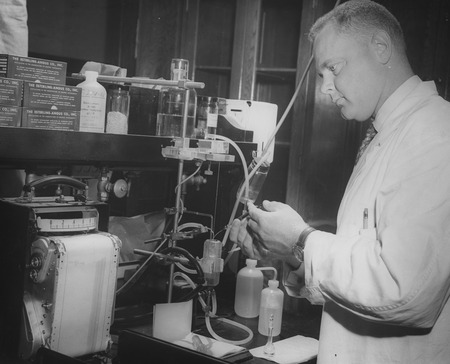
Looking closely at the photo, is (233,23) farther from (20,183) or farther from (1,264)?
(1,264)

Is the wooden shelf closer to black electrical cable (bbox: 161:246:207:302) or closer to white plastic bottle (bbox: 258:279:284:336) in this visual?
black electrical cable (bbox: 161:246:207:302)

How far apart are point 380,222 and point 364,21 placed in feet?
1.78

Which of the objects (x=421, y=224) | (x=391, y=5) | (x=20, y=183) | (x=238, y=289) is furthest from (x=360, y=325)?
(x=391, y=5)

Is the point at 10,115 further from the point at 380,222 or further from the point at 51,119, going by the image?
the point at 380,222

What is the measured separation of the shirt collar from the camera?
4.80ft

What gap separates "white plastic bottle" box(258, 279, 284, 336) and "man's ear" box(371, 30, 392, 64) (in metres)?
0.97

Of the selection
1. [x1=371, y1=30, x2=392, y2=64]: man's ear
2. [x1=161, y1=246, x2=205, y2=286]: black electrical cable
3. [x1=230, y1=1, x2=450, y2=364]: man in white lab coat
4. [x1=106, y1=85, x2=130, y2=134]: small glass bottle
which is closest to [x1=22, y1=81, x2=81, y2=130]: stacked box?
[x1=106, y1=85, x2=130, y2=134]: small glass bottle

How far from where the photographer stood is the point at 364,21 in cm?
145

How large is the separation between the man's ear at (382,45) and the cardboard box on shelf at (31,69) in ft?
2.98

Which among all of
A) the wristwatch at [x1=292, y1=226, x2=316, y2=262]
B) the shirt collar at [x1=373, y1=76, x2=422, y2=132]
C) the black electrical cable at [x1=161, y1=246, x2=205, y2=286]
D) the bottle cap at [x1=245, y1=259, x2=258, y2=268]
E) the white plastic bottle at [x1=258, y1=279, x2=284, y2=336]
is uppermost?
the shirt collar at [x1=373, y1=76, x2=422, y2=132]

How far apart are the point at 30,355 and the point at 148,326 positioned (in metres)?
0.50

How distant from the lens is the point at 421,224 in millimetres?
1169

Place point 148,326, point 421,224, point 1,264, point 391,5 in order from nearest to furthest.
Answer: point 421,224 < point 1,264 < point 148,326 < point 391,5

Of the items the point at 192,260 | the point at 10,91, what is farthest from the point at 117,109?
the point at 192,260
